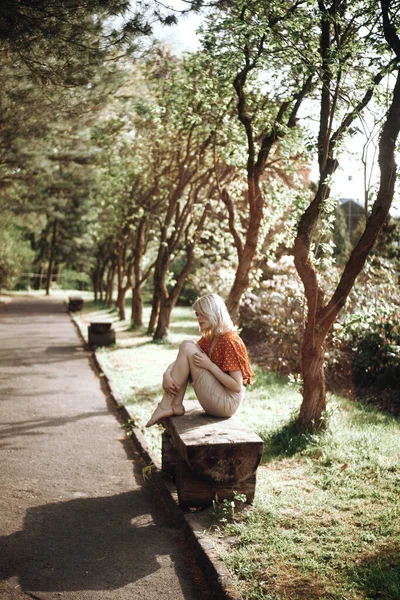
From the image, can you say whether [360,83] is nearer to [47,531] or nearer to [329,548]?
[329,548]

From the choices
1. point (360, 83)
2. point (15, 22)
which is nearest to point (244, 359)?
point (360, 83)

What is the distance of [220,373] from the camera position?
207 inches

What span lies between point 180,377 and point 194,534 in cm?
150

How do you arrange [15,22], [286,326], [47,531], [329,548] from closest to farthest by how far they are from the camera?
[329,548], [47,531], [15,22], [286,326]

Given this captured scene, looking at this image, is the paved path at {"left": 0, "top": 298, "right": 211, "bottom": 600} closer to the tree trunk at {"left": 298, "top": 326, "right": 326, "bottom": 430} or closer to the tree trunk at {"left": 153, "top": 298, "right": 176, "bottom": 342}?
the tree trunk at {"left": 298, "top": 326, "right": 326, "bottom": 430}

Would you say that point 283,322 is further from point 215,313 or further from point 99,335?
point 215,313

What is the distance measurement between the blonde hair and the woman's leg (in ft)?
0.90

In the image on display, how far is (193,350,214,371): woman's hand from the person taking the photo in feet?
17.2

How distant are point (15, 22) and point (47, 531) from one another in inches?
218

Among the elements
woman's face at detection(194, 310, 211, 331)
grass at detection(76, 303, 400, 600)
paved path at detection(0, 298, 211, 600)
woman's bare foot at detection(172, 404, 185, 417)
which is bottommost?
paved path at detection(0, 298, 211, 600)

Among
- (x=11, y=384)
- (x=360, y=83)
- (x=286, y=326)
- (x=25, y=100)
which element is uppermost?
(x=25, y=100)

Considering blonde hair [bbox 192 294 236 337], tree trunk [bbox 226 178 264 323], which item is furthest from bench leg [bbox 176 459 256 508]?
tree trunk [bbox 226 178 264 323]

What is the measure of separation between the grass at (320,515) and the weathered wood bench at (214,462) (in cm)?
25

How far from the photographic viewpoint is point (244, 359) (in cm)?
544
